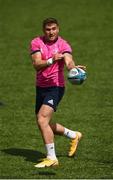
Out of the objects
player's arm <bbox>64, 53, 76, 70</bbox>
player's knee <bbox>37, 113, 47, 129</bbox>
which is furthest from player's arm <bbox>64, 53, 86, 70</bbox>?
player's knee <bbox>37, 113, 47, 129</bbox>

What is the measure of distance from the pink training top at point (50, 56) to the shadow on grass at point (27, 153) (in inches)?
48.7

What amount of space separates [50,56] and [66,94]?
6.19 meters

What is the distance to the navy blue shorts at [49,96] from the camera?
36.7 ft

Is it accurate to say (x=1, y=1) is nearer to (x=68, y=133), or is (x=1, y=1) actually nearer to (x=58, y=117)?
(x=58, y=117)

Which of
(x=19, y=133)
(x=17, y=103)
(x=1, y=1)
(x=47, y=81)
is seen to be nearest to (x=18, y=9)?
(x=1, y=1)

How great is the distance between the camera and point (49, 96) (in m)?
11.2

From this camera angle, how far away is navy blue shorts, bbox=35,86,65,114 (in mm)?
11195

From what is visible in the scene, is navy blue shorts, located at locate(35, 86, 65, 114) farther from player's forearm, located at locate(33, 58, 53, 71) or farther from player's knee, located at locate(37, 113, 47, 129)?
player's forearm, located at locate(33, 58, 53, 71)

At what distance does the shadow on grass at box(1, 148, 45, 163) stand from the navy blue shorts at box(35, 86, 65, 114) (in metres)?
0.81

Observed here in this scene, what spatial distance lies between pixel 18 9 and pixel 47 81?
1926 centimetres

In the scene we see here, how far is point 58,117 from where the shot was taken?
1497 centimetres

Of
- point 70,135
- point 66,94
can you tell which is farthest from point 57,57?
point 66,94

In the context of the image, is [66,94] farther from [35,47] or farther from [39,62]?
[39,62]

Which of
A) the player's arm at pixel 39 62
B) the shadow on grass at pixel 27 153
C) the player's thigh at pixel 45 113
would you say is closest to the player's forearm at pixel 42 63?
the player's arm at pixel 39 62
